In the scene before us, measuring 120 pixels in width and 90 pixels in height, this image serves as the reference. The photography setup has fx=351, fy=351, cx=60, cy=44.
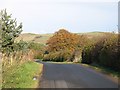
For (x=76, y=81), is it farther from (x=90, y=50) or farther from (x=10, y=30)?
(x=90, y=50)

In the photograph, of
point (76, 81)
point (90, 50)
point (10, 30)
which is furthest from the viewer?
point (90, 50)

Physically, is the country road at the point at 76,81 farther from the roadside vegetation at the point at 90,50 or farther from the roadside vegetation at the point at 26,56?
the roadside vegetation at the point at 90,50

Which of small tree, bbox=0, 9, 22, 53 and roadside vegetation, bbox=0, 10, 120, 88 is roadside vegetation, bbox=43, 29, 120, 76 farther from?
small tree, bbox=0, 9, 22, 53

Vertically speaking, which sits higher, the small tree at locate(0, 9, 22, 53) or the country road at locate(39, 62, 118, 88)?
the small tree at locate(0, 9, 22, 53)

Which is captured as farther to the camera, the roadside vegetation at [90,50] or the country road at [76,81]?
the roadside vegetation at [90,50]

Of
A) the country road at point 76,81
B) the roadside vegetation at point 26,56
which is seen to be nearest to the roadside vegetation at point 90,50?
the roadside vegetation at point 26,56

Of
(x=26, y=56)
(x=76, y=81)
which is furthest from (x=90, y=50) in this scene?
(x=76, y=81)

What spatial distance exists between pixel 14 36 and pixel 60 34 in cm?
6057

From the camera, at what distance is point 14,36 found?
107 feet

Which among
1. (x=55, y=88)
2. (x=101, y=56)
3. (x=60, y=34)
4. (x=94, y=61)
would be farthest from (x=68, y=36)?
(x=55, y=88)

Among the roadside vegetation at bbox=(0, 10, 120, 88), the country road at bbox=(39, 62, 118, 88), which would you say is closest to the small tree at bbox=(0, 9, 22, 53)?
the roadside vegetation at bbox=(0, 10, 120, 88)

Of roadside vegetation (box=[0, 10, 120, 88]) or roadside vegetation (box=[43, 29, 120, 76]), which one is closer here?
roadside vegetation (box=[0, 10, 120, 88])

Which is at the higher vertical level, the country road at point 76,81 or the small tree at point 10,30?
the small tree at point 10,30

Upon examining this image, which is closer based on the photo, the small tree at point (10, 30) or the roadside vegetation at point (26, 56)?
the roadside vegetation at point (26, 56)
